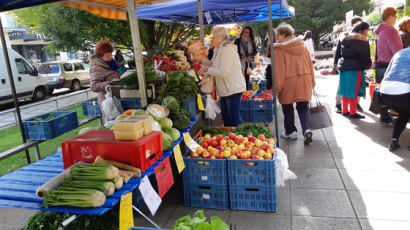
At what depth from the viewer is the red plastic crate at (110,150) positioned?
84.7 inches

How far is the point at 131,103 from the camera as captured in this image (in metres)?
3.76

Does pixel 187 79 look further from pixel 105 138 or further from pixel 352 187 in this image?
pixel 352 187

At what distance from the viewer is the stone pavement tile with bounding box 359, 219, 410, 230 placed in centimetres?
295

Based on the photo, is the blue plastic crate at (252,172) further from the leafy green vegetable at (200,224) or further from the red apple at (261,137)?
the leafy green vegetable at (200,224)

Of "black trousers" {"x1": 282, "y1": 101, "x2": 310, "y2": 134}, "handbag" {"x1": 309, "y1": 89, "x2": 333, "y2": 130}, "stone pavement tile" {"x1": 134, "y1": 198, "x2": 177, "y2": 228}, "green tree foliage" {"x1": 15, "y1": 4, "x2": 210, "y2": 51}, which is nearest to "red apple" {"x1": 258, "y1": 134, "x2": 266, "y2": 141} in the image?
"stone pavement tile" {"x1": 134, "y1": 198, "x2": 177, "y2": 228}

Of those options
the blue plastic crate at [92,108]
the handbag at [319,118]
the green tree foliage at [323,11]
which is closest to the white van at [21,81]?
the blue plastic crate at [92,108]

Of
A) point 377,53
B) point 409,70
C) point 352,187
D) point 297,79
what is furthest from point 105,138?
point 377,53

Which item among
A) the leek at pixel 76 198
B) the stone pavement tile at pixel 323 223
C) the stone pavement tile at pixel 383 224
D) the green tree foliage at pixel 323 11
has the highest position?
the green tree foliage at pixel 323 11

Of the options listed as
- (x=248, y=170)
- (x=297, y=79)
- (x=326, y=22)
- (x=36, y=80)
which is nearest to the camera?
(x=248, y=170)

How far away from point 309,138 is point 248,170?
2425mm

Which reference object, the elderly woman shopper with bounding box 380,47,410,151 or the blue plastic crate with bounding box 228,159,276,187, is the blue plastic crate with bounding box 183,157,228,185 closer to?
the blue plastic crate with bounding box 228,159,276,187

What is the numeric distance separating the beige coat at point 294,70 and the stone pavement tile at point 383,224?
255 centimetres

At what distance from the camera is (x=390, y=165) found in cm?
431

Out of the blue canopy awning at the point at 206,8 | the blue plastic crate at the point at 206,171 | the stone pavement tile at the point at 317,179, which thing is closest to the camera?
the blue plastic crate at the point at 206,171
